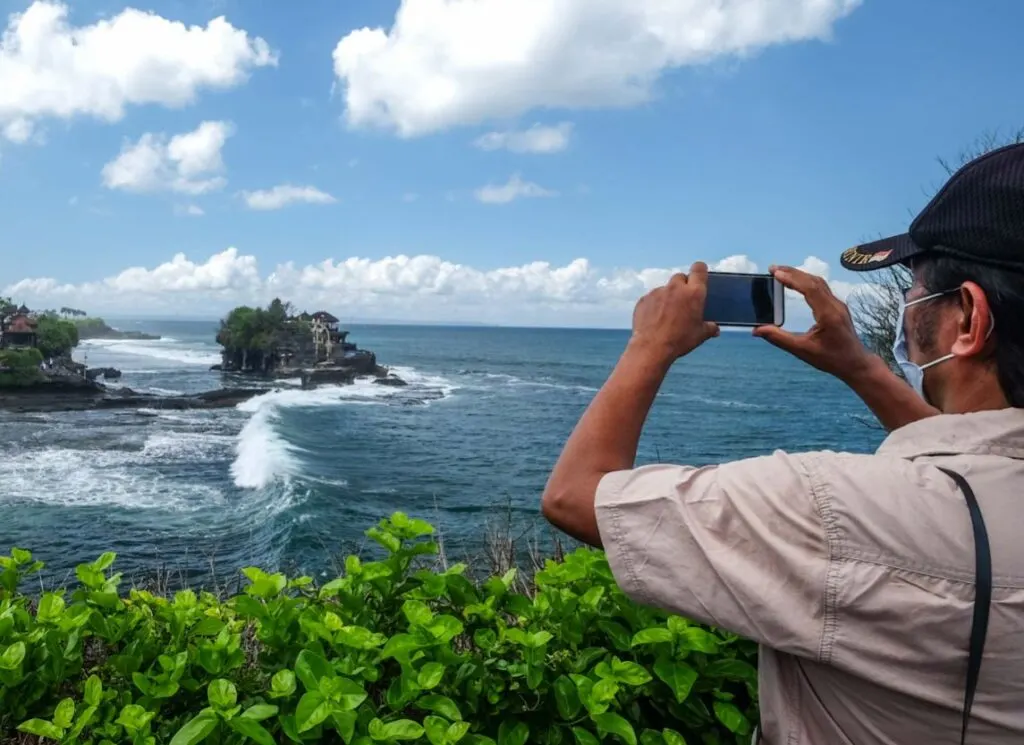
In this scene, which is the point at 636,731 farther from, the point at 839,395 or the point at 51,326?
the point at 839,395

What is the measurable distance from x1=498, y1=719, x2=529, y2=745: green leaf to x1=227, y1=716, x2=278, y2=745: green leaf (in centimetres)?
52

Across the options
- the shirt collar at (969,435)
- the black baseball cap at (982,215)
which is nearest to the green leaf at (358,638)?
the shirt collar at (969,435)

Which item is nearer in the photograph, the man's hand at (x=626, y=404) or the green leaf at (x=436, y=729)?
the man's hand at (x=626, y=404)

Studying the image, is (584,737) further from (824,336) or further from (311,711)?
(824,336)

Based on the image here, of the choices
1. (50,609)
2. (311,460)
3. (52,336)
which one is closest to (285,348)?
(52,336)

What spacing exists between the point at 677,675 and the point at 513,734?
1.36ft

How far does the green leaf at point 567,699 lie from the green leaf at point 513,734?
10cm

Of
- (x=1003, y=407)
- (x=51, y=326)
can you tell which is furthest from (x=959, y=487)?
(x=51, y=326)

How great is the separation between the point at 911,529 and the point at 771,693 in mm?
434

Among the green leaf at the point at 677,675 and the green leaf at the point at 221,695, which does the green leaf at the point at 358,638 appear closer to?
the green leaf at the point at 221,695

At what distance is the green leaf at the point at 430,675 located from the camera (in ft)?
6.00

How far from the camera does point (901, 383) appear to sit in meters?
2.04

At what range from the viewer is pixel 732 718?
1955 millimetres

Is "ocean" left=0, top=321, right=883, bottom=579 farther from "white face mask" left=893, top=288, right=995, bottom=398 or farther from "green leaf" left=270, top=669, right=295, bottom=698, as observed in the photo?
"white face mask" left=893, top=288, right=995, bottom=398
